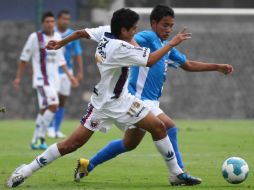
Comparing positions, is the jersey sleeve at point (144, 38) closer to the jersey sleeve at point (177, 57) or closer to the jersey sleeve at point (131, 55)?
the jersey sleeve at point (177, 57)

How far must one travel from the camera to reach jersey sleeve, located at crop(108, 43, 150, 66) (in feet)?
31.8

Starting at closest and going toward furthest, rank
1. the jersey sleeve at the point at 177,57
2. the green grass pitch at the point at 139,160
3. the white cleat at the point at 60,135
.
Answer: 1. the green grass pitch at the point at 139,160
2. the jersey sleeve at the point at 177,57
3. the white cleat at the point at 60,135

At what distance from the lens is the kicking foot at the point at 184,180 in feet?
33.5

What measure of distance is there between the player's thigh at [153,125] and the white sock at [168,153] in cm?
7

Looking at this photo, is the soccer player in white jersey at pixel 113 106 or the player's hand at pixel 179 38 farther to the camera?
the soccer player in white jersey at pixel 113 106

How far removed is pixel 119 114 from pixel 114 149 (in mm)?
834

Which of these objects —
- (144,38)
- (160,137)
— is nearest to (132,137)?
(160,137)

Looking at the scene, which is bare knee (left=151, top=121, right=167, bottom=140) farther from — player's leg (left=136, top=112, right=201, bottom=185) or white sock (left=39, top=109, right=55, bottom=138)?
white sock (left=39, top=109, right=55, bottom=138)

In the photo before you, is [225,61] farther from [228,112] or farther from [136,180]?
[136,180]

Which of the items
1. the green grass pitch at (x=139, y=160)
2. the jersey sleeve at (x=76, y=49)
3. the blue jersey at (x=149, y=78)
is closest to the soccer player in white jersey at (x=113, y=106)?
the green grass pitch at (x=139, y=160)

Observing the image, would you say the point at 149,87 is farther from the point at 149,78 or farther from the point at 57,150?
the point at 57,150

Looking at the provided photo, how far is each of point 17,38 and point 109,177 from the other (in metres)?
14.2

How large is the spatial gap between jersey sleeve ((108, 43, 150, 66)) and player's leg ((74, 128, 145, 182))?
1.09m

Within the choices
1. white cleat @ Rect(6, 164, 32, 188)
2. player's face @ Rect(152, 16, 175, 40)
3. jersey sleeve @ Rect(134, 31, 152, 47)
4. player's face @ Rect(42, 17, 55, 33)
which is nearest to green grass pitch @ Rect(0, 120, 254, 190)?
white cleat @ Rect(6, 164, 32, 188)
